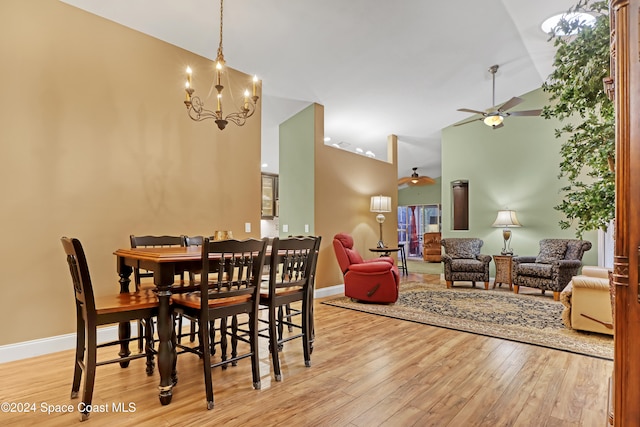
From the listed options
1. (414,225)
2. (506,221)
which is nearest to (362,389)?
(506,221)

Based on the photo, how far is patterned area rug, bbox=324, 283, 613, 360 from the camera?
3281mm

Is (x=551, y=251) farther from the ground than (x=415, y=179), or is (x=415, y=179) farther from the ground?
(x=415, y=179)

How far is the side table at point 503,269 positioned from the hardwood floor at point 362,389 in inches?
124

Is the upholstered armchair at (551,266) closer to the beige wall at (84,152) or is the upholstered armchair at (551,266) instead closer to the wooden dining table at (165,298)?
the beige wall at (84,152)

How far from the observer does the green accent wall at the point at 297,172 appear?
550cm

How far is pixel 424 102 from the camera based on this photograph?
6.04 meters

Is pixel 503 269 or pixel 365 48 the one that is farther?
pixel 503 269

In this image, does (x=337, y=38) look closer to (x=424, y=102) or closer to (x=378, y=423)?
(x=424, y=102)

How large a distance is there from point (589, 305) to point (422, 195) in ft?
28.8

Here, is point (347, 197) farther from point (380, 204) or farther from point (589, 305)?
point (589, 305)

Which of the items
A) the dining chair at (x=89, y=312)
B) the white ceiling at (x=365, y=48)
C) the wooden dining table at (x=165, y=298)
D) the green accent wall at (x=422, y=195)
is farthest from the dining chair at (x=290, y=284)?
the green accent wall at (x=422, y=195)

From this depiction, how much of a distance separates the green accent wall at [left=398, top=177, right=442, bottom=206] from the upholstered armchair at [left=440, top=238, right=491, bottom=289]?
5.14 meters

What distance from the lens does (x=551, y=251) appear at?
5859 mm

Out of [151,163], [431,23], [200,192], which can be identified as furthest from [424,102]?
[151,163]
